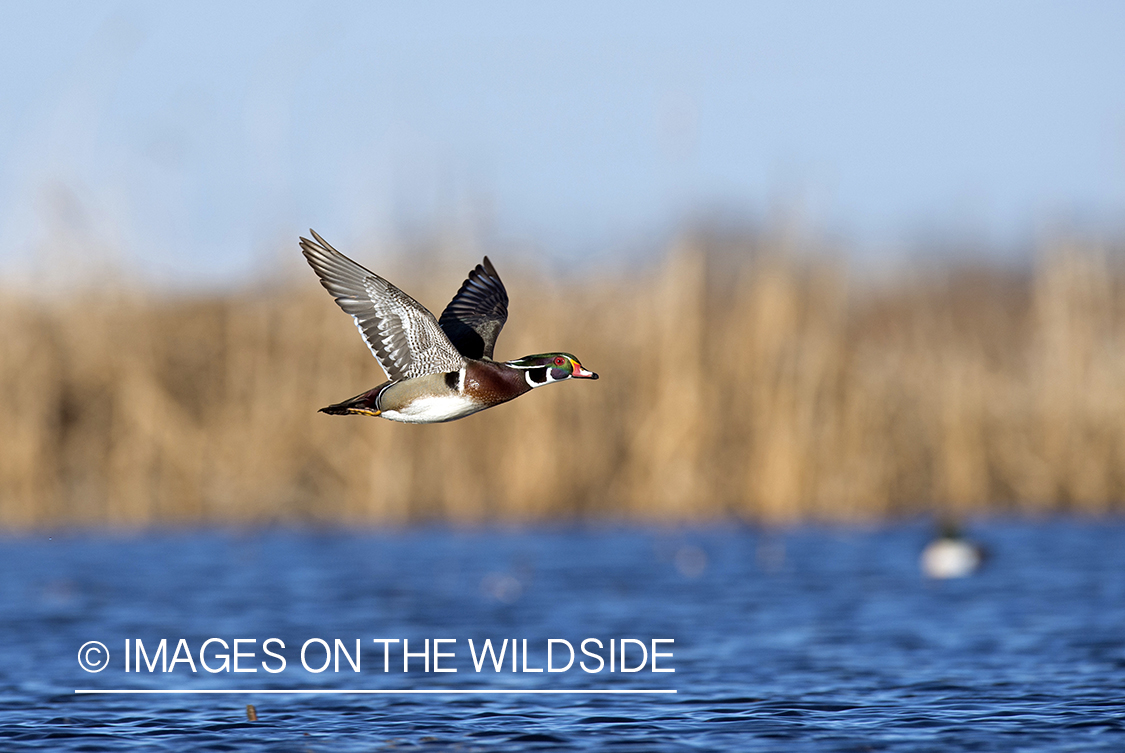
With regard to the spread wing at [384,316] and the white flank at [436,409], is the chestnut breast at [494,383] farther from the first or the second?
the spread wing at [384,316]

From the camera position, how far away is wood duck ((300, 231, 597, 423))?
522 centimetres

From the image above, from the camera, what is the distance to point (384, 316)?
558 cm

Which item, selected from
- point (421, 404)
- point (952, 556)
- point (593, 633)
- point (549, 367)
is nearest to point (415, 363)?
point (421, 404)

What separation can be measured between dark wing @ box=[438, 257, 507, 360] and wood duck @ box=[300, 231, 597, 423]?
5cm

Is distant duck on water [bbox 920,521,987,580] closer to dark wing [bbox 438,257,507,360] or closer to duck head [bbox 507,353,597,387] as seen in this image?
dark wing [bbox 438,257,507,360]

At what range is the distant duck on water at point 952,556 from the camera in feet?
48.4

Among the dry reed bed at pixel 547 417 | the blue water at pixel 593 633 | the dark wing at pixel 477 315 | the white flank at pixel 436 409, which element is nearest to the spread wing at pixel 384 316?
the white flank at pixel 436 409

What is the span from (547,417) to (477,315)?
9522mm

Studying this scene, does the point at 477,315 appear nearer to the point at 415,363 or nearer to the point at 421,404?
the point at 415,363

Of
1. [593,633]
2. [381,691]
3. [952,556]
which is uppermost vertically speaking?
[952,556]

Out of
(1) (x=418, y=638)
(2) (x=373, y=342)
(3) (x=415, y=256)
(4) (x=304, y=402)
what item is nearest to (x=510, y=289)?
(3) (x=415, y=256)

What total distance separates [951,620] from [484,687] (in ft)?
15.2

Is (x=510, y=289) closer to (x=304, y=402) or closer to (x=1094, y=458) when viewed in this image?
(x=304, y=402)

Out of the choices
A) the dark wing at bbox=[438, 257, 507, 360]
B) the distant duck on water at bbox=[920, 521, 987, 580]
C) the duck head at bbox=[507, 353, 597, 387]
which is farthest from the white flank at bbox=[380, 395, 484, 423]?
the distant duck on water at bbox=[920, 521, 987, 580]
